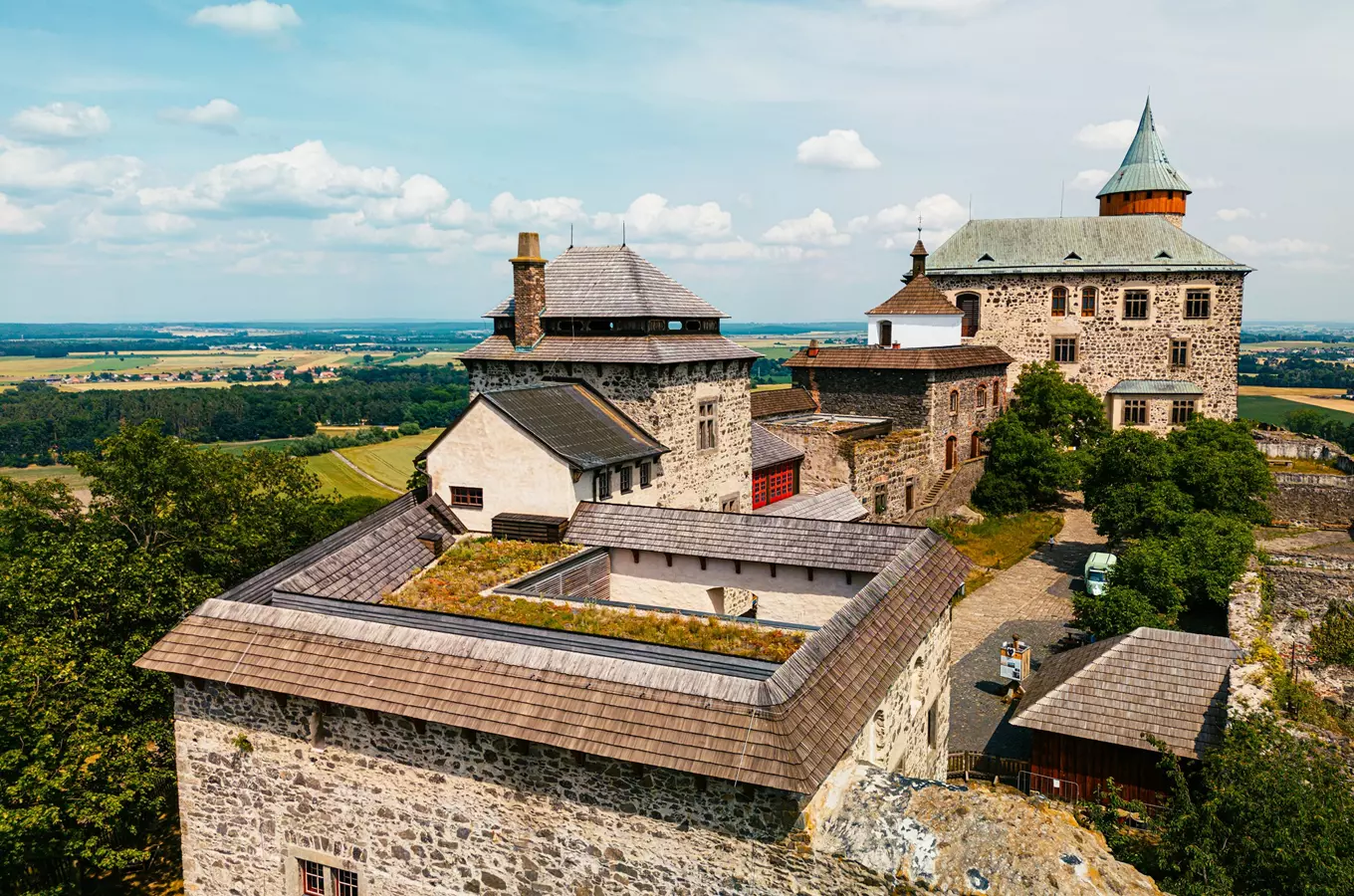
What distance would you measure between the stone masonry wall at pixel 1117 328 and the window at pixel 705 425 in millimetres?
28072

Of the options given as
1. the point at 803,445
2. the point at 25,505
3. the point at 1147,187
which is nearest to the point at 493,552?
the point at 25,505

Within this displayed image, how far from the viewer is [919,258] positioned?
46.1m

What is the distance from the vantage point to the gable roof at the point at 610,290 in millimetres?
23141

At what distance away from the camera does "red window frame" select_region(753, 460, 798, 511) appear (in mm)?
29016

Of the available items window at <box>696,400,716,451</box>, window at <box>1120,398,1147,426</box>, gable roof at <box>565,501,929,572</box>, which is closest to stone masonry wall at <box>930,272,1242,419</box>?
window at <box>1120,398,1147,426</box>

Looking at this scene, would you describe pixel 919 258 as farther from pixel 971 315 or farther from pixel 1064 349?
pixel 1064 349

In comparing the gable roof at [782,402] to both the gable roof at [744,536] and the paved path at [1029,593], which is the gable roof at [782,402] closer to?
the paved path at [1029,593]

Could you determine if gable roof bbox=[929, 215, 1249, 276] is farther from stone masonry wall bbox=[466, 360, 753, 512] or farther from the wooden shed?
the wooden shed

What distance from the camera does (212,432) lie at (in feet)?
314

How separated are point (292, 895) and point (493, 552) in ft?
24.8

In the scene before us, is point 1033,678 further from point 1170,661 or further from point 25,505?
point 25,505

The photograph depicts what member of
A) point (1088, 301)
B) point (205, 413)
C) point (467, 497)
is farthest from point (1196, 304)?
point (205, 413)

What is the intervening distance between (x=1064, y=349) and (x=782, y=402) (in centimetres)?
1848

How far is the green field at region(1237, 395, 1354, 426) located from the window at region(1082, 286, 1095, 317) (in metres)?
43.3
